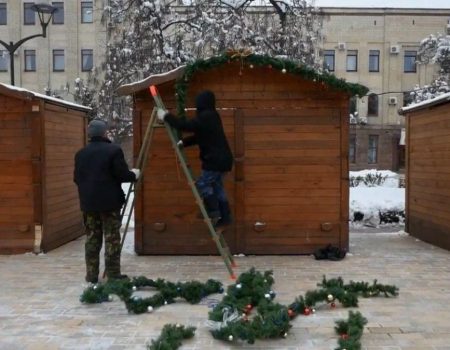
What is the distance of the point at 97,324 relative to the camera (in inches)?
195

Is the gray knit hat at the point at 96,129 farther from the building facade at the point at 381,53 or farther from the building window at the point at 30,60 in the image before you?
the building window at the point at 30,60

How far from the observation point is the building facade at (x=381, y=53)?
124ft

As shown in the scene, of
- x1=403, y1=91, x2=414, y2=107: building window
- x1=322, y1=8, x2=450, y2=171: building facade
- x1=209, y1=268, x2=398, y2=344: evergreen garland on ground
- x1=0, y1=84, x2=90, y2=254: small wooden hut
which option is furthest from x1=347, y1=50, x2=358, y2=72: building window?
x1=209, y1=268, x2=398, y2=344: evergreen garland on ground

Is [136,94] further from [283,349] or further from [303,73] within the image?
[283,349]

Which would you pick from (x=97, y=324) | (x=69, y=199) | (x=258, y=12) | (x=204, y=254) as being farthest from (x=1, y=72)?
(x=97, y=324)

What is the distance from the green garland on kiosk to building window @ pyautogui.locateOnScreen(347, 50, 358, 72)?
1265 inches

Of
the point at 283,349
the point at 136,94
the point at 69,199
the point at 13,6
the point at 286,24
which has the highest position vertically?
the point at 13,6

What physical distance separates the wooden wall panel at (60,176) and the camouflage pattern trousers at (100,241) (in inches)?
88.8

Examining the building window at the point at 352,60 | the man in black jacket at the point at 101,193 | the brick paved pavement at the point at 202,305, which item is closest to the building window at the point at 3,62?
the building window at the point at 352,60

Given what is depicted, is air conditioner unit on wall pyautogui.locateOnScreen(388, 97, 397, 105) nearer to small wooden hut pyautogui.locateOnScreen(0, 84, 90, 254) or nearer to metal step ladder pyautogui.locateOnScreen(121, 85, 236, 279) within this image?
small wooden hut pyautogui.locateOnScreen(0, 84, 90, 254)

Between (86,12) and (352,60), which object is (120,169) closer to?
(86,12)

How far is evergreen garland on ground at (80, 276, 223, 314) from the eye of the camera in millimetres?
5305

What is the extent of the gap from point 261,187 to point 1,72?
33371 mm

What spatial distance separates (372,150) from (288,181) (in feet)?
110
